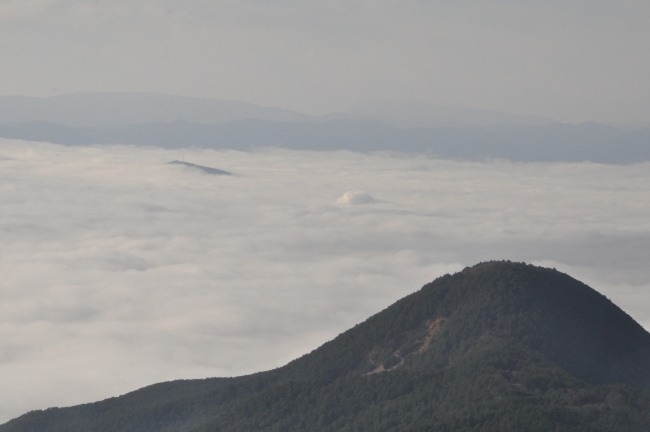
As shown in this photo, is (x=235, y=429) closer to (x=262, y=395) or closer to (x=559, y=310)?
(x=262, y=395)

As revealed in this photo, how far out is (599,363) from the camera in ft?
274

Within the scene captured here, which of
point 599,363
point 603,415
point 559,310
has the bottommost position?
point 603,415

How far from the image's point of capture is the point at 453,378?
2977 inches

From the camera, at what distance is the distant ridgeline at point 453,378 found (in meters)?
67.2

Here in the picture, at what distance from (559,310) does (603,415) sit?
2558 centimetres

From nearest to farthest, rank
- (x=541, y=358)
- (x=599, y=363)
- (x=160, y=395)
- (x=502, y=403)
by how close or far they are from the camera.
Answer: (x=502, y=403) → (x=541, y=358) → (x=599, y=363) → (x=160, y=395)

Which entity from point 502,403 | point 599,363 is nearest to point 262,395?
point 502,403

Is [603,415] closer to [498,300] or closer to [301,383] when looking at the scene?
[498,300]

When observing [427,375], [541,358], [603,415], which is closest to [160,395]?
[427,375]

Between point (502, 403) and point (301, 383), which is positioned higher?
point (301, 383)

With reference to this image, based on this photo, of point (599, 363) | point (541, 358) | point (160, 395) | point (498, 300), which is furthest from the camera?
point (160, 395)

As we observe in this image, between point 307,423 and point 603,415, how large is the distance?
29.7 m

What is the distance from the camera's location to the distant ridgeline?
221 feet

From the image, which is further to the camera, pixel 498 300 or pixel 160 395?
pixel 160 395
